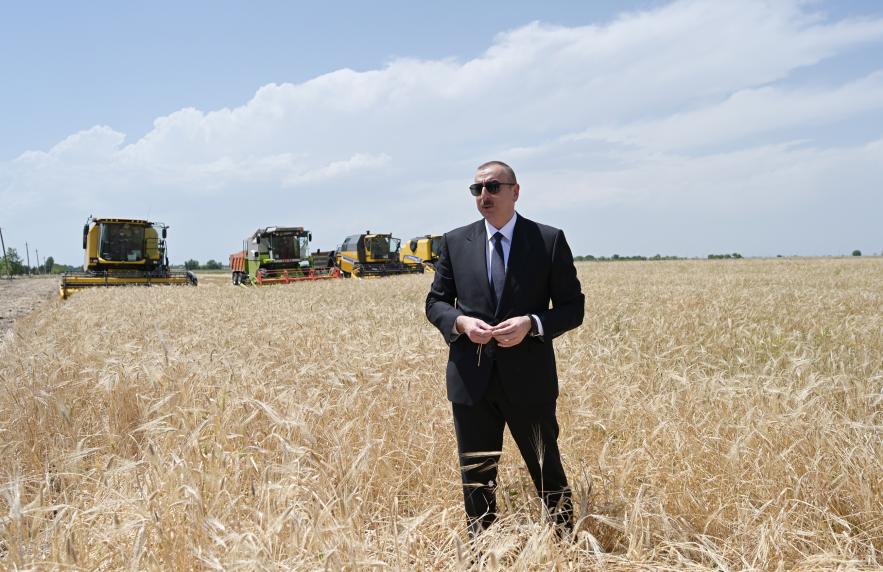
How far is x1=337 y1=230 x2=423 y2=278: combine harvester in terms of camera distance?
107 ft

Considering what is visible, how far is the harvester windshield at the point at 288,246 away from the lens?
28.4 meters

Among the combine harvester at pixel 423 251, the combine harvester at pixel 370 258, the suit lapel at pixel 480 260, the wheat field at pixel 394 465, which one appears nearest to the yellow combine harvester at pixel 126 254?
the combine harvester at pixel 370 258

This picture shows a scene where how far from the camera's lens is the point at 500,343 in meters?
2.43

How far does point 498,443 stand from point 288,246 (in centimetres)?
2738

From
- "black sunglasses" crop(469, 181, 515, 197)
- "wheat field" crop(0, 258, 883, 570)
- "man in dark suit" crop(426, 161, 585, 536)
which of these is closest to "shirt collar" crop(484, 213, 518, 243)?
"man in dark suit" crop(426, 161, 585, 536)

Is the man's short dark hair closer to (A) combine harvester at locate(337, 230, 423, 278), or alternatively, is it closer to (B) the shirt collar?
(B) the shirt collar

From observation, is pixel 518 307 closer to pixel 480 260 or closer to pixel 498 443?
pixel 480 260

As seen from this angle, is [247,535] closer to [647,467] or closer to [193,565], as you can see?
[193,565]

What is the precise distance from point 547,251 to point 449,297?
0.56 metres

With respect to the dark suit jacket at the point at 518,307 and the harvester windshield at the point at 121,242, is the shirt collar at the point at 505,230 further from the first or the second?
the harvester windshield at the point at 121,242

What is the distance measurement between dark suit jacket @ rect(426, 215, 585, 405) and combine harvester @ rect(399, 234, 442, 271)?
32.5 meters

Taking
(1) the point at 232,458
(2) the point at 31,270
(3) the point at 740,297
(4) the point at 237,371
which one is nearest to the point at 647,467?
(1) the point at 232,458

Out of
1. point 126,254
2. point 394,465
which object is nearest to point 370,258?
point 126,254

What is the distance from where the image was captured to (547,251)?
2.62m
